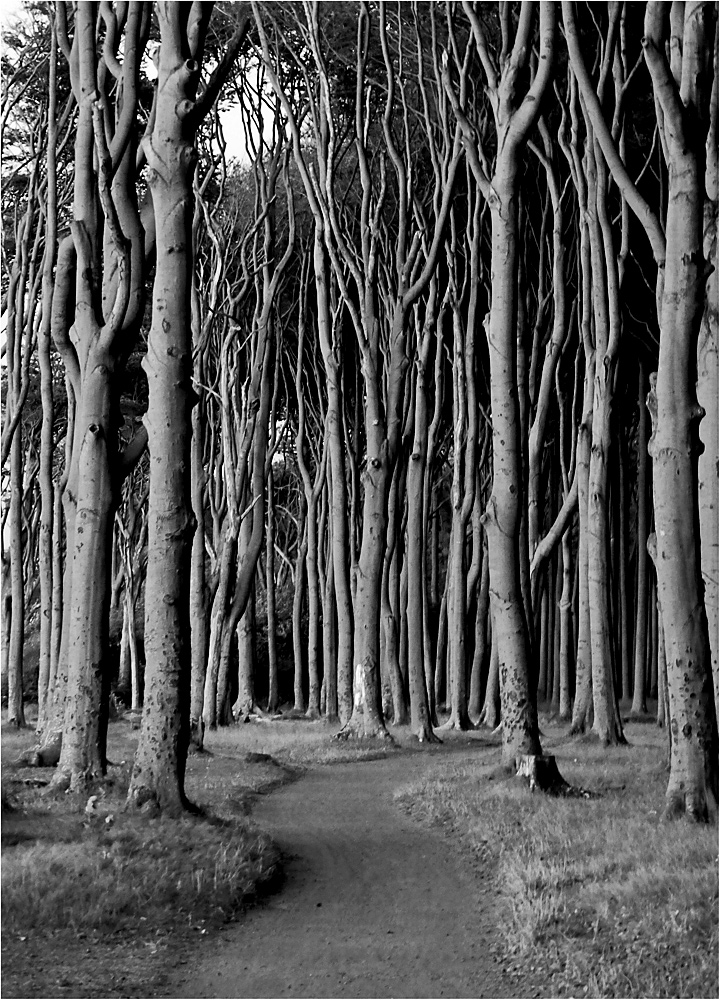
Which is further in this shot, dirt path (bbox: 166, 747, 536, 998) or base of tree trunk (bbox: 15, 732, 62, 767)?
base of tree trunk (bbox: 15, 732, 62, 767)

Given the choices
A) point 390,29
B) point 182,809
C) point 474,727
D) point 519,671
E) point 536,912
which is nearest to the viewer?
point 536,912

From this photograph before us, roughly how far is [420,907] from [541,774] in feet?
15.0

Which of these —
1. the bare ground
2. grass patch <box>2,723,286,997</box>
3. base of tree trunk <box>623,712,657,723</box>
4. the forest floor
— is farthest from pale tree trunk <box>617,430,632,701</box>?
grass patch <box>2,723,286,997</box>

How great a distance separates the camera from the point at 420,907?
7891 mm

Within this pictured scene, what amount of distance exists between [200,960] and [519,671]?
7718 millimetres

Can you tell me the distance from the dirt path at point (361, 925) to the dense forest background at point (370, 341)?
1.80 metres

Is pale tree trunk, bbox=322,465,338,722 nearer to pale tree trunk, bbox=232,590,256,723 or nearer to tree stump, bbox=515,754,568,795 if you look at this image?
pale tree trunk, bbox=232,590,256,723

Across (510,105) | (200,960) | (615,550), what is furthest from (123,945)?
(615,550)

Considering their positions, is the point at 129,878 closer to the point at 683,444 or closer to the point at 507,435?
the point at 683,444

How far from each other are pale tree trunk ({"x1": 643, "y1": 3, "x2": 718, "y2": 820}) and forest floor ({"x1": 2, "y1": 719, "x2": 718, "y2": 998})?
0.88 m

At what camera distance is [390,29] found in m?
20.1

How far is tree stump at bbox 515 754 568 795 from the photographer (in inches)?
476

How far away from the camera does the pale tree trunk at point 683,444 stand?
9.84 meters

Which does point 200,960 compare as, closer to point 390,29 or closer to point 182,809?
point 182,809
